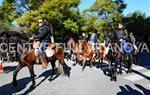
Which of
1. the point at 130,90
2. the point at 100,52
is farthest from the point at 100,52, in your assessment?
the point at 130,90

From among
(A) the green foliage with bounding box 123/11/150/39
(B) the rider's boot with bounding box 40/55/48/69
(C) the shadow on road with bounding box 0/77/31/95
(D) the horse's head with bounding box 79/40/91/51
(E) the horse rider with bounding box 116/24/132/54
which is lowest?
(C) the shadow on road with bounding box 0/77/31/95

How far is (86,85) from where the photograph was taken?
13883 mm

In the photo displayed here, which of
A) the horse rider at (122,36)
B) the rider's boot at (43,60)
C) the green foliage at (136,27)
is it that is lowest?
the rider's boot at (43,60)

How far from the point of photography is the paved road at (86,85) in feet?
41.9

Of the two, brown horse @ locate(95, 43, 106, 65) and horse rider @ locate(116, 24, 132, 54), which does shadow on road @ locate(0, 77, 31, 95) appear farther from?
brown horse @ locate(95, 43, 106, 65)

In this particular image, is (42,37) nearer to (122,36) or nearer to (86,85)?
(86,85)

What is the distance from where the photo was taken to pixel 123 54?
17.4m

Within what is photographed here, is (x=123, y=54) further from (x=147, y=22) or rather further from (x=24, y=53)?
(x=147, y=22)

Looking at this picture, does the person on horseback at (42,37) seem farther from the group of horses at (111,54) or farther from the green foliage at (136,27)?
the green foliage at (136,27)

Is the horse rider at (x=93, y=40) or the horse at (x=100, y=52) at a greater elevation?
the horse rider at (x=93, y=40)

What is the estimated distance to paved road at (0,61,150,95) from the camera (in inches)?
502

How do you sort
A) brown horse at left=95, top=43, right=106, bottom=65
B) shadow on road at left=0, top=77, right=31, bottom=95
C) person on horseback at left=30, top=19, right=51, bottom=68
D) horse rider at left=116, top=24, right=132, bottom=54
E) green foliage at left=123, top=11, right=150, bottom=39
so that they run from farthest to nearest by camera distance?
green foliage at left=123, top=11, right=150, bottom=39 → brown horse at left=95, top=43, right=106, bottom=65 → horse rider at left=116, top=24, right=132, bottom=54 → person on horseback at left=30, top=19, right=51, bottom=68 → shadow on road at left=0, top=77, right=31, bottom=95

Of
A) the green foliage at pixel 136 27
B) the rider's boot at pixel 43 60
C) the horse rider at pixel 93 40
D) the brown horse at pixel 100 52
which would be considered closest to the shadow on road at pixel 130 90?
the rider's boot at pixel 43 60

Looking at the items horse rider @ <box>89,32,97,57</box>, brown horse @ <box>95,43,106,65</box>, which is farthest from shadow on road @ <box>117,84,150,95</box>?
horse rider @ <box>89,32,97,57</box>
